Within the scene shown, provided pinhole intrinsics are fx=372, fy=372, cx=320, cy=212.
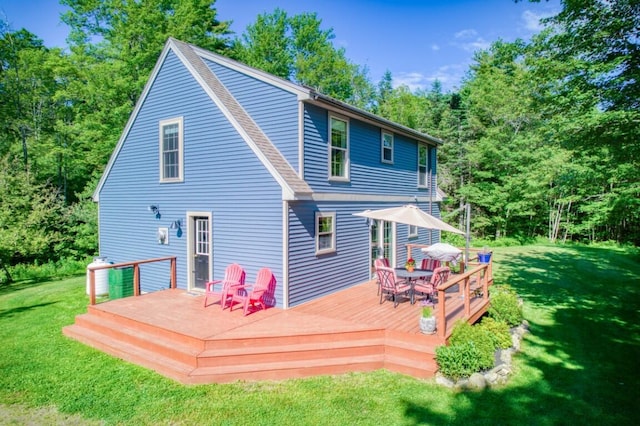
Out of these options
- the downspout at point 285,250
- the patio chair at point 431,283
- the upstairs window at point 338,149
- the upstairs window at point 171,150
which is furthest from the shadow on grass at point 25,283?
the patio chair at point 431,283

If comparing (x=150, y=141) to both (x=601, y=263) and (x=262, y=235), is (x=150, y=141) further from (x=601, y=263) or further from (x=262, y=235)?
(x=601, y=263)

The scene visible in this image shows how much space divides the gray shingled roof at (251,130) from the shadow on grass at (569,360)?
5.21 metres

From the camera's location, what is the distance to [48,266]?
19.3 metres

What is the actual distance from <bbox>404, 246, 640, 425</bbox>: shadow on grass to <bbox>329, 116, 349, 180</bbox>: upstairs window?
632 cm

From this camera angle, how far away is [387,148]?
43.5ft

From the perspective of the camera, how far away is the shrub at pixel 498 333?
308 inches

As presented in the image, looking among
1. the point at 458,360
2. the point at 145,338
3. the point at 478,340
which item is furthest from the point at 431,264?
the point at 145,338

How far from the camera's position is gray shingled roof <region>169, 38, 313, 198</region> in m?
8.81

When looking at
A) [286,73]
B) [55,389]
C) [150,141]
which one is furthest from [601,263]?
[286,73]

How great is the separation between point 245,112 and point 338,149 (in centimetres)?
280

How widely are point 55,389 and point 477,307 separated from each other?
8828mm

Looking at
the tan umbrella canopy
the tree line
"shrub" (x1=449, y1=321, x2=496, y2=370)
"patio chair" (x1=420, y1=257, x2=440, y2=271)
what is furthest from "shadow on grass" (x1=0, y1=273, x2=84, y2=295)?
"shrub" (x1=449, y1=321, x2=496, y2=370)

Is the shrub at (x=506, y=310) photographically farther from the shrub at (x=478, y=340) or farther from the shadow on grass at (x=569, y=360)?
the shrub at (x=478, y=340)

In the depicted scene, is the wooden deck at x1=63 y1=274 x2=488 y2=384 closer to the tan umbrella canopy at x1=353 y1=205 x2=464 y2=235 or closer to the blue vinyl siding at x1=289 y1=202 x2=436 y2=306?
the blue vinyl siding at x1=289 y1=202 x2=436 y2=306
